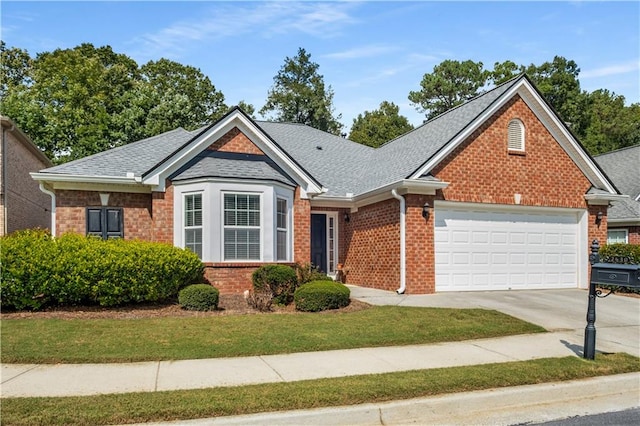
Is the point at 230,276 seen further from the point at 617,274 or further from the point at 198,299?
the point at 617,274

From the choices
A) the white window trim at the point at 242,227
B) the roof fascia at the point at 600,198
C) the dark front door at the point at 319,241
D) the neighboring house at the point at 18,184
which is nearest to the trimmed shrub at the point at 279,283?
the white window trim at the point at 242,227

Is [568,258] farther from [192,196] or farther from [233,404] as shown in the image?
[233,404]

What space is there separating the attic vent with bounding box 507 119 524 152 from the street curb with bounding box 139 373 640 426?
10270 millimetres

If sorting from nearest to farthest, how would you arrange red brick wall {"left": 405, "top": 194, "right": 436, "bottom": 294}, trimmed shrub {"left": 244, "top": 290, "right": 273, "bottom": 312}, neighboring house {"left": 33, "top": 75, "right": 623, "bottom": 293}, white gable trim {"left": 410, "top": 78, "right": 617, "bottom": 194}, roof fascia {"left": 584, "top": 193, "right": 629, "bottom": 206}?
1. trimmed shrub {"left": 244, "top": 290, "right": 273, "bottom": 312}
2. neighboring house {"left": 33, "top": 75, "right": 623, "bottom": 293}
3. red brick wall {"left": 405, "top": 194, "right": 436, "bottom": 294}
4. white gable trim {"left": 410, "top": 78, "right": 617, "bottom": 194}
5. roof fascia {"left": 584, "top": 193, "right": 629, "bottom": 206}

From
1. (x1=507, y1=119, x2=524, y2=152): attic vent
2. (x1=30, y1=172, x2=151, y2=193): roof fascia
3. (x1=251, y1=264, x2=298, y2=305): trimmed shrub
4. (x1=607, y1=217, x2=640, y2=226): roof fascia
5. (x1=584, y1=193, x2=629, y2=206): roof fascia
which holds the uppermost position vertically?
(x1=507, y1=119, x2=524, y2=152): attic vent

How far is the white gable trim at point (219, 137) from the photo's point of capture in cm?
1381

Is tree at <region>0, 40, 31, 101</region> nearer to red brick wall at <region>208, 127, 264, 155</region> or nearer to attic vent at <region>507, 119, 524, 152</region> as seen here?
red brick wall at <region>208, 127, 264, 155</region>

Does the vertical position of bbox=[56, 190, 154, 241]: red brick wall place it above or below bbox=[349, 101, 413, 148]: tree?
below

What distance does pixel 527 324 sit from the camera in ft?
34.2

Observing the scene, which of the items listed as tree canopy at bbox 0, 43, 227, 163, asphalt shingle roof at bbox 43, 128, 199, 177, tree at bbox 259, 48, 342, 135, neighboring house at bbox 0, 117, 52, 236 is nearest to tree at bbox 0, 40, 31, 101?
tree canopy at bbox 0, 43, 227, 163

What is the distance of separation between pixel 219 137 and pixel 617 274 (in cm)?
1057

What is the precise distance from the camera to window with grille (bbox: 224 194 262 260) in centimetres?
1375

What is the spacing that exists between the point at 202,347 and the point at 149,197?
305 inches

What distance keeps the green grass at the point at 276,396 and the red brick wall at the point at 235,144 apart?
9.42 m
